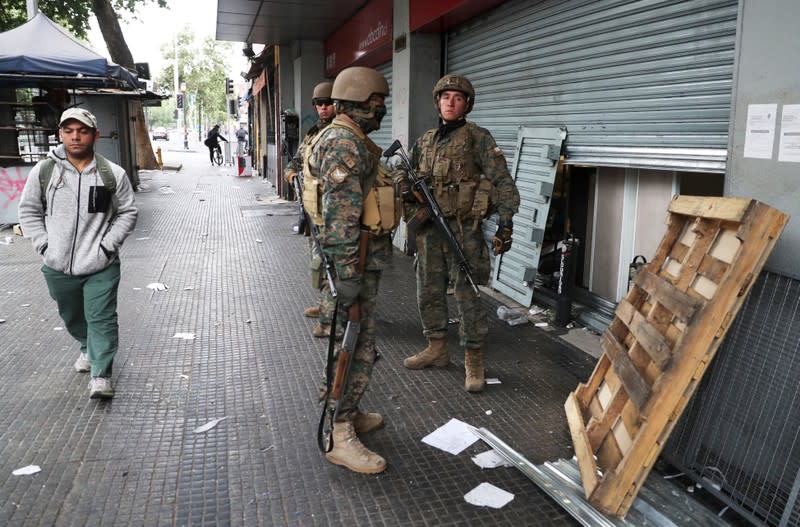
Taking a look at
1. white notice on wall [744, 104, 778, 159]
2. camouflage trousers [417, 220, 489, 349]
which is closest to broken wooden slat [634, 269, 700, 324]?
white notice on wall [744, 104, 778, 159]

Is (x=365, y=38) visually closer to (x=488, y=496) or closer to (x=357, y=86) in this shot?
(x=357, y=86)

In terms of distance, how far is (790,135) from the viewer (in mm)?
2746

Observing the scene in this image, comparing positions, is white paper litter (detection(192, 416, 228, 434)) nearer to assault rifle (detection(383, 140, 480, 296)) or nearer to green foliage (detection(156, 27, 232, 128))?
assault rifle (detection(383, 140, 480, 296))

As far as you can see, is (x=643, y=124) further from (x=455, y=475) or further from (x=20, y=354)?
(x=20, y=354)

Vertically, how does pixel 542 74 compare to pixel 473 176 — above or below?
above

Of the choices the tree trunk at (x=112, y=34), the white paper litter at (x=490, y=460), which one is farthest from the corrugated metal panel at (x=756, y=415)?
the tree trunk at (x=112, y=34)

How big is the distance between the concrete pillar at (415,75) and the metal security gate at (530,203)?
2225mm

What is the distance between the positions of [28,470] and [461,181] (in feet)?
9.51

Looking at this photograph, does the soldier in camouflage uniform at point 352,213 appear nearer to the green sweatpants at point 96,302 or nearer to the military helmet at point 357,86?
the military helmet at point 357,86

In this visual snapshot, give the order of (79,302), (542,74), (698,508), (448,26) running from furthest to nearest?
(448,26), (542,74), (79,302), (698,508)

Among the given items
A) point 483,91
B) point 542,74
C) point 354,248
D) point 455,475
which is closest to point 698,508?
point 455,475

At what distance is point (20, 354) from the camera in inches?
183

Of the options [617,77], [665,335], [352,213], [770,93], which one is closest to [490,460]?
[665,335]

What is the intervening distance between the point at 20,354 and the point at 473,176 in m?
3.53
